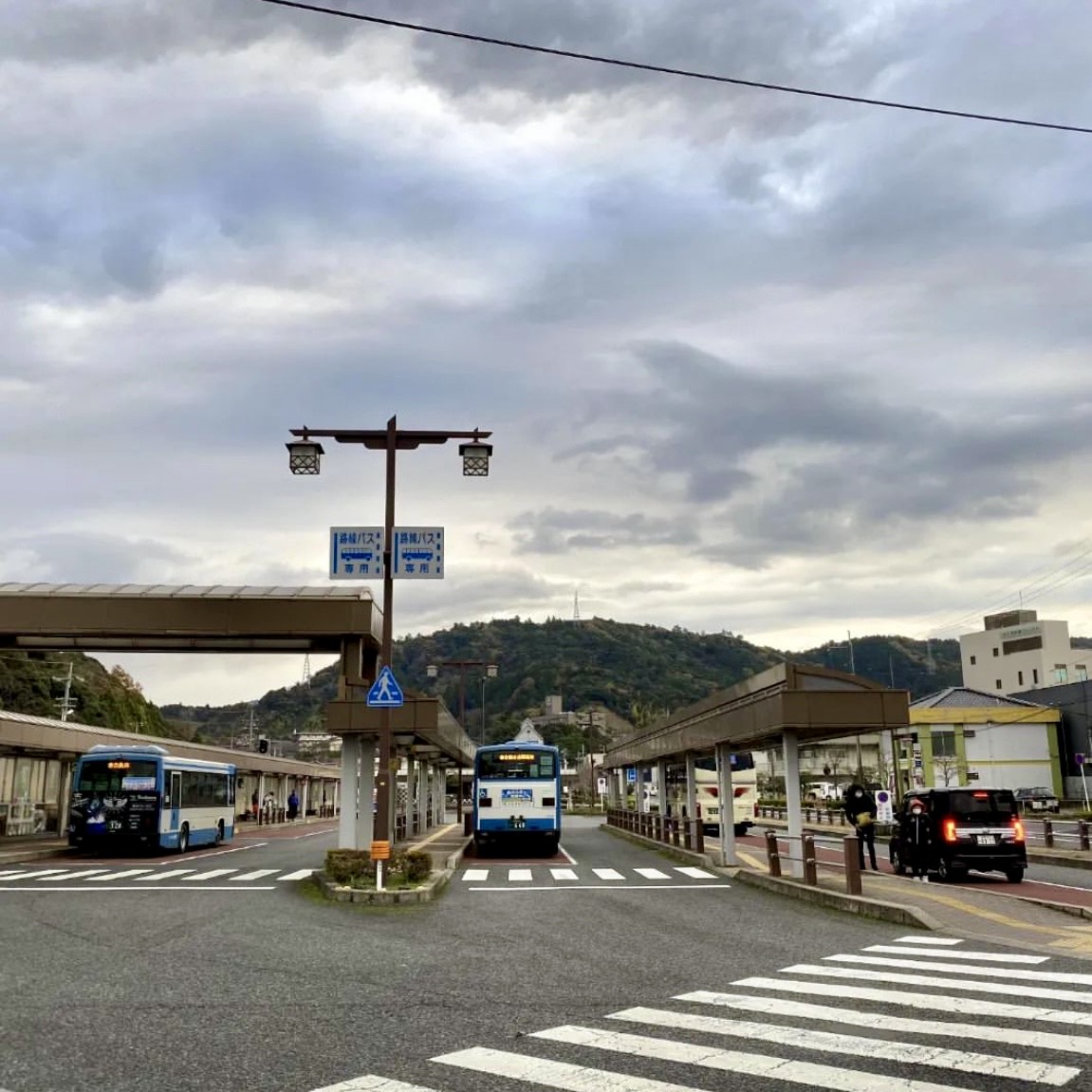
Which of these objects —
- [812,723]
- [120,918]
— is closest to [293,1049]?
[120,918]

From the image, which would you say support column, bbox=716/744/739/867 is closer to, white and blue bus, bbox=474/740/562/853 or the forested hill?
white and blue bus, bbox=474/740/562/853

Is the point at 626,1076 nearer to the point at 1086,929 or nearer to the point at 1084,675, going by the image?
the point at 1086,929

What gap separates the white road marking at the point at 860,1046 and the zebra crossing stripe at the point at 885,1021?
231mm

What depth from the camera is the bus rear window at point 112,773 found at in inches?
1161

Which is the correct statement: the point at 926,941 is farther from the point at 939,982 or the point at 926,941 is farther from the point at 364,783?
the point at 364,783

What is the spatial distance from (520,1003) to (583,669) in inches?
6345

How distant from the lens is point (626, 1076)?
6148 millimetres

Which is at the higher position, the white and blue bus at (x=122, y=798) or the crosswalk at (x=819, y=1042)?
the white and blue bus at (x=122, y=798)

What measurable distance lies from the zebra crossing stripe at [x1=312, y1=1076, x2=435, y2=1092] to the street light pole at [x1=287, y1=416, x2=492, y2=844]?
38.7 feet

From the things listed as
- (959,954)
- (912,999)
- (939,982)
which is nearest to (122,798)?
(959,954)

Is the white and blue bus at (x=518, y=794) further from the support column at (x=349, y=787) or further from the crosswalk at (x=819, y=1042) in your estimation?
the crosswalk at (x=819, y=1042)

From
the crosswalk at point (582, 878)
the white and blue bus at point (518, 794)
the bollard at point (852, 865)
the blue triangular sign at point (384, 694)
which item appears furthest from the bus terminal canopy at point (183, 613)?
the bollard at point (852, 865)

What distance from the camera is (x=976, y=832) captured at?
19703mm

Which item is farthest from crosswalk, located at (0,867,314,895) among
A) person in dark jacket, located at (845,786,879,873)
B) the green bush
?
person in dark jacket, located at (845,786,879,873)
